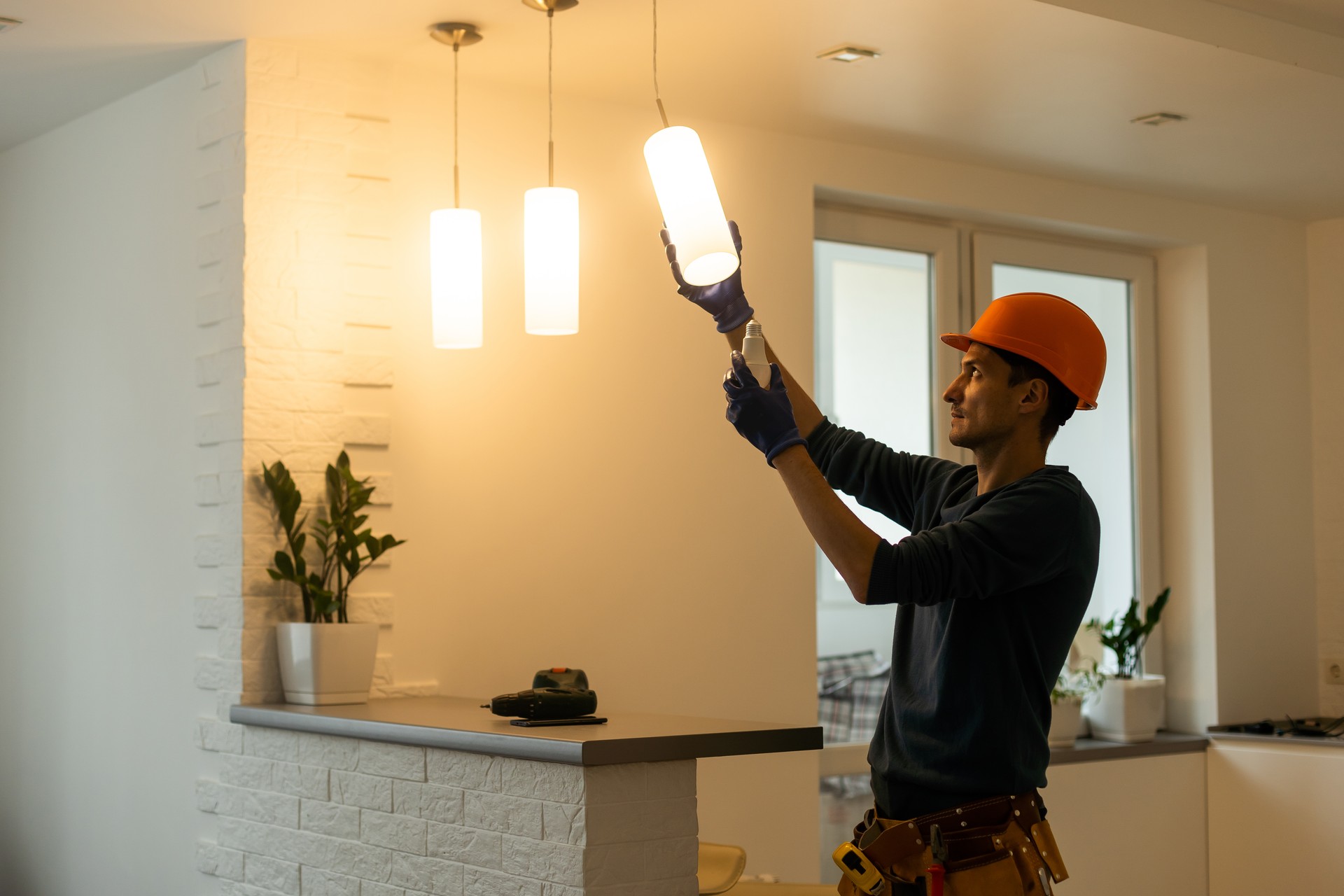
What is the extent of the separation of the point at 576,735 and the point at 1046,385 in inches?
36.3

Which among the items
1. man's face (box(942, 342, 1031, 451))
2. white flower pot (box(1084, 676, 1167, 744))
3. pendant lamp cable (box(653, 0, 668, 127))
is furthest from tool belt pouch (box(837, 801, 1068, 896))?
white flower pot (box(1084, 676, 1167, 744))

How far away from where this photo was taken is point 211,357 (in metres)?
3.24

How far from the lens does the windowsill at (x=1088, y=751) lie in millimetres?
4090

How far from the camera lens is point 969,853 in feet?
6.38

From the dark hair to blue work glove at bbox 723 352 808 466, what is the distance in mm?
362

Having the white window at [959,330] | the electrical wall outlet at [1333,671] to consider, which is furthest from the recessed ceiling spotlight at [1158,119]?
the electrical wall outlet at [1333,671]

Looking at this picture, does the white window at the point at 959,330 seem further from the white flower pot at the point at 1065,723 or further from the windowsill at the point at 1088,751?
the white flower pot at the point at 1065,723

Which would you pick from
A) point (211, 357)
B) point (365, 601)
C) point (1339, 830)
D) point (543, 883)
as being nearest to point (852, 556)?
point (543, 883)

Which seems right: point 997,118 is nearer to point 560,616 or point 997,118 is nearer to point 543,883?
point 560,616

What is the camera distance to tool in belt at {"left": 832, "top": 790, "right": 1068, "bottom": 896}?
6.36ft

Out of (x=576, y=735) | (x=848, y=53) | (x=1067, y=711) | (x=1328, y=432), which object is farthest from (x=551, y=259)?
(x=1328, y=432)

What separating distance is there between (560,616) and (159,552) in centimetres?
101

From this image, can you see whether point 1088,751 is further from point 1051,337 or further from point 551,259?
point 1051,337

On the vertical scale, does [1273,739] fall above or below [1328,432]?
below
